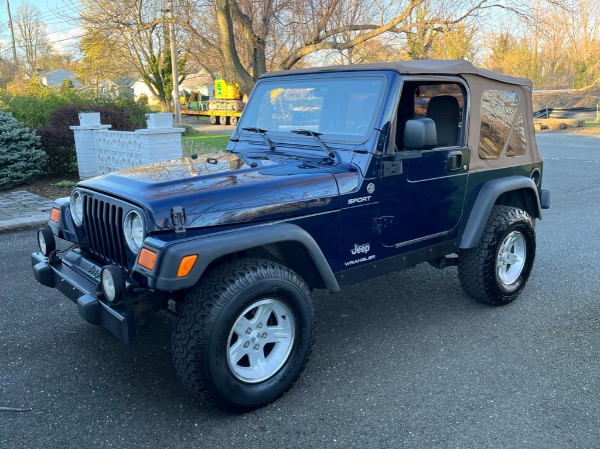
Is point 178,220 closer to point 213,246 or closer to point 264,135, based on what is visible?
point 213,246

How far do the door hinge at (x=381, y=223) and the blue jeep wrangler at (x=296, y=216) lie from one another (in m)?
0.01

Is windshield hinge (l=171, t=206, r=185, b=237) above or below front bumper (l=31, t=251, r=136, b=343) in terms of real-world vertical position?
above

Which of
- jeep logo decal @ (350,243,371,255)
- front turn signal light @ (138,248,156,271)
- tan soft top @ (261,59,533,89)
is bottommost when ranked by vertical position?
jeep logo decal @ (350,243,371,255)

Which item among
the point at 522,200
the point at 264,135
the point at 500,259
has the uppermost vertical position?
the point at 264,135

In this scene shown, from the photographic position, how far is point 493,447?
107 inches

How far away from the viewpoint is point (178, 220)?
279cm

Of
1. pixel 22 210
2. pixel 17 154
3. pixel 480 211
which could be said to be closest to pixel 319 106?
pixel 480 211

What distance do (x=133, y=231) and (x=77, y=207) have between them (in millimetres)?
848

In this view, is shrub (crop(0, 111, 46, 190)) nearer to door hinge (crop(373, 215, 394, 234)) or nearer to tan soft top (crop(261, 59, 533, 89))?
tan soft top (crop(261, 59, 533, 89))

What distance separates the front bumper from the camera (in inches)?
111

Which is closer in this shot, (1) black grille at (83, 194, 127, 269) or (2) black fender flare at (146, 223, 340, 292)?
(2) black fender flare at (146, 223, 340, 292)

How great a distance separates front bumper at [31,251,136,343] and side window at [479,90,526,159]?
9.58ft

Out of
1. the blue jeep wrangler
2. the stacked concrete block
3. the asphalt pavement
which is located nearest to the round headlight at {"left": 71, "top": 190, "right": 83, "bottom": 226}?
the blue jeep wrangler

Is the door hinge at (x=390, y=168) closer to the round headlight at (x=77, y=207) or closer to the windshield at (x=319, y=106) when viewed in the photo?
the windshield at (x=319, y=106)
